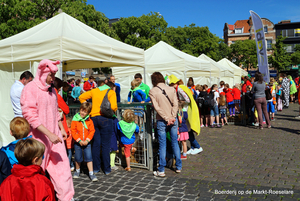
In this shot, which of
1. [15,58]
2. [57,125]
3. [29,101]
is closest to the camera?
[29,101]

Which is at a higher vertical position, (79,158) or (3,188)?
(3,188)

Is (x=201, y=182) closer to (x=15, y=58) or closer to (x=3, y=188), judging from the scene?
(x=3, y=188)

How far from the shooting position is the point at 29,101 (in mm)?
2961

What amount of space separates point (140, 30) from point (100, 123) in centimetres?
3226

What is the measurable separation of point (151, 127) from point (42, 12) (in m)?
18.8

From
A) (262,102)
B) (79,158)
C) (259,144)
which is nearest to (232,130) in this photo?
(262,102)

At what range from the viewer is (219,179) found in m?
4.65

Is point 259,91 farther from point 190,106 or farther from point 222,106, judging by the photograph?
point 190,106

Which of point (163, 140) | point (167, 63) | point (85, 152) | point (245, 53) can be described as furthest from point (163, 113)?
point (245, 53)

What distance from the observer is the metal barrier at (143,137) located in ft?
17.3

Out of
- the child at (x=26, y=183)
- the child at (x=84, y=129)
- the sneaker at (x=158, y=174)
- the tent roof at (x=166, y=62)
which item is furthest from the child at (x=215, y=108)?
the child at (x=26, y=183)

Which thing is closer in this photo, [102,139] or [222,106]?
[102,139]

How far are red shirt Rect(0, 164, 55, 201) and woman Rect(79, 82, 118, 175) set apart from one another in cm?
278

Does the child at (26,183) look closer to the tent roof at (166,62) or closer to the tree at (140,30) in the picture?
the tent roof at (166,62)
